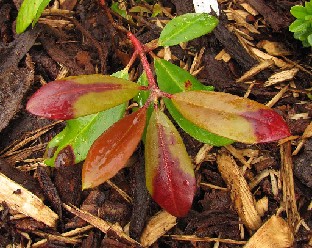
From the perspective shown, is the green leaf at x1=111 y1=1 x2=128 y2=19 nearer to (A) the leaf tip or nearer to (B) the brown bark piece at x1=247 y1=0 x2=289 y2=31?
(B) the brown bark piece at x1=247 y1=0 x2=289 y2=31

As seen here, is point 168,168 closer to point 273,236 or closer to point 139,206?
point 139,206

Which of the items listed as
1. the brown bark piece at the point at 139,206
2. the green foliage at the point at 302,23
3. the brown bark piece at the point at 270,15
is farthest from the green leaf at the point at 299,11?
the brown bark piece at the point at 139,206

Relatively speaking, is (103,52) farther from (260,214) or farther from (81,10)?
(260,214)

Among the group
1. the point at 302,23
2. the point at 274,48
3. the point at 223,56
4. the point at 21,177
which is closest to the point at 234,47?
the point at 223,56

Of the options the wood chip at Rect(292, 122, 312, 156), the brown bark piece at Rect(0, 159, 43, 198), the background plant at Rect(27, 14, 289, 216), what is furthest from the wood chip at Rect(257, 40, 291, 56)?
the brown bark piece at Rect(0, 159, 43, 198)

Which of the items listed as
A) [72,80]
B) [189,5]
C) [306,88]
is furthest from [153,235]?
[189,5]
